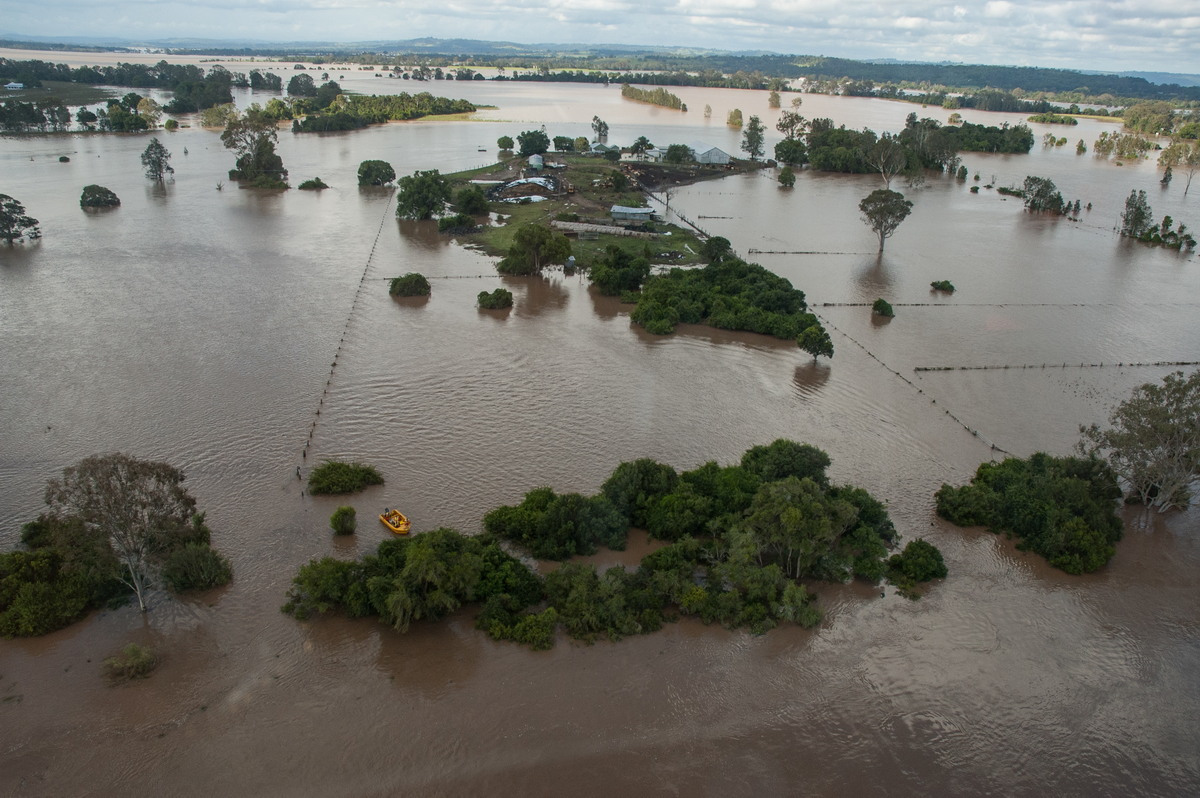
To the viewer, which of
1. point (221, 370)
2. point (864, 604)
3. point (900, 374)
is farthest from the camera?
point (900, 374)

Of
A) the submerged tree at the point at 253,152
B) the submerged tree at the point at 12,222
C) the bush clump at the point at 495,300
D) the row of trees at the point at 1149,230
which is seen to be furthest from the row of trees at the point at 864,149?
the submerged tree at the point at 12,222

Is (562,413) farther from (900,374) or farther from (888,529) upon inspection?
(900,374)

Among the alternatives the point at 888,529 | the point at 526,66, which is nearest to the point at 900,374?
the point at 888,529

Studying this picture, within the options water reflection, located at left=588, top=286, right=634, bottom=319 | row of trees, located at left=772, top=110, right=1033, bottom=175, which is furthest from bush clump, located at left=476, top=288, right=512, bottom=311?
row of trees, located at left=772, top=110, right=1033, bottom=175

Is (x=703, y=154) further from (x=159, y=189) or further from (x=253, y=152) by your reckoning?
(x=159, y=189)

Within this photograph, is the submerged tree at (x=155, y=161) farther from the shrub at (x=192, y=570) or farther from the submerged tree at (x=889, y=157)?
the submerged tree at (x=889, y=157)

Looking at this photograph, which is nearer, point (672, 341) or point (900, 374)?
point (900, 374)
